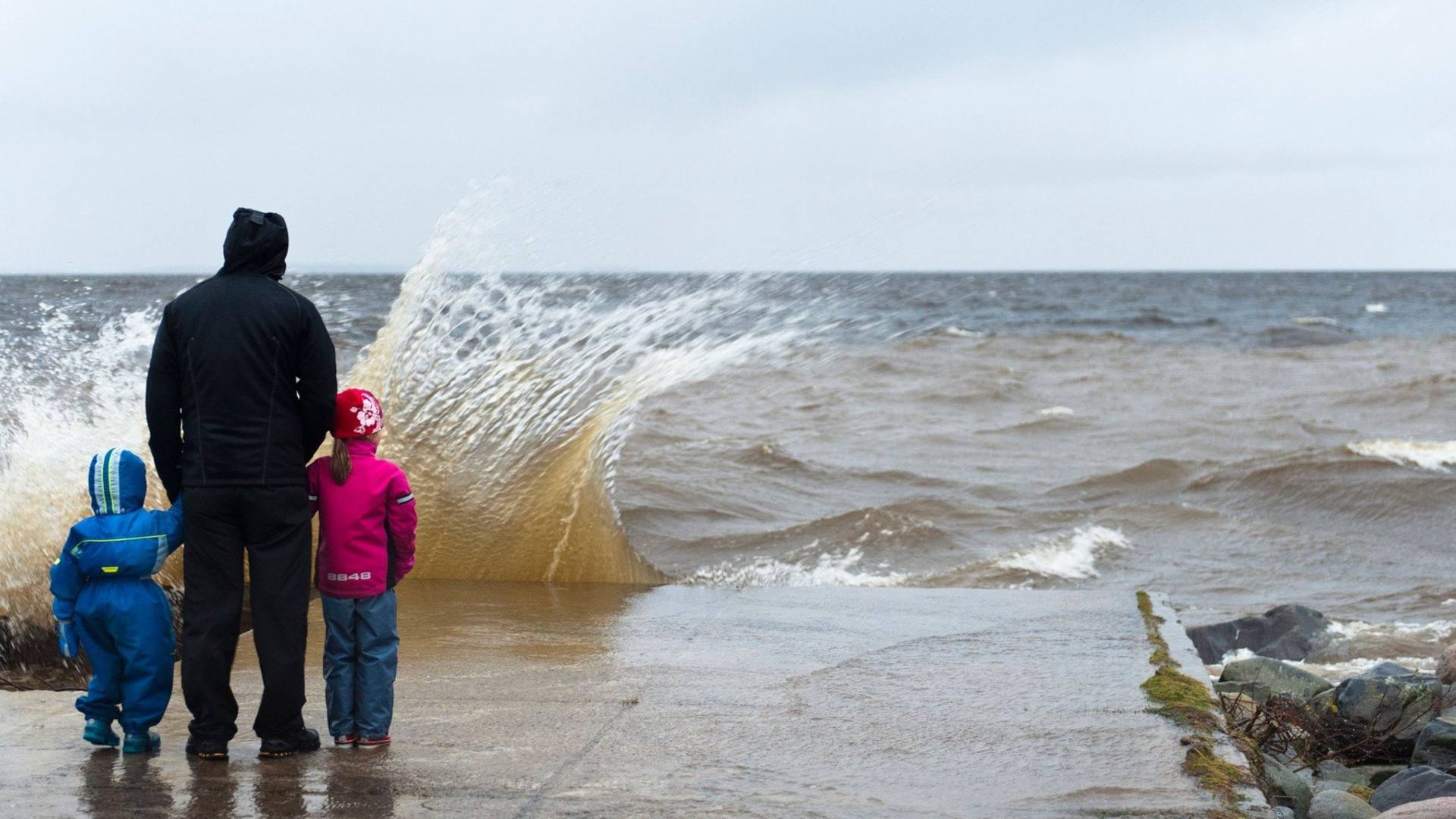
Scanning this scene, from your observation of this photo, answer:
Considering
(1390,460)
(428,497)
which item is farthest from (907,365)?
(428,497)

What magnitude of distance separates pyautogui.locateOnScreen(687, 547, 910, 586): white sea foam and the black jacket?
5921mm

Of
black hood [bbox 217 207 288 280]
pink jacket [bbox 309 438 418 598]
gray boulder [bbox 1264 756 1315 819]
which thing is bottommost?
gray boulder [bbox 1264 756 1315 819]

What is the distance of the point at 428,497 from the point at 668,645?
2607mm

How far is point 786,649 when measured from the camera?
6016 mm

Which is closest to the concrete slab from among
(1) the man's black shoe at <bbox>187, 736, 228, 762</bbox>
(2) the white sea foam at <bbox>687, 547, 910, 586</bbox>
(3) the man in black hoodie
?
(1) the man's black shoe at <bbox>187, 736, 228, 762</bbox>

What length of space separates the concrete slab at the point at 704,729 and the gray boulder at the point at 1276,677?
29.5 inches

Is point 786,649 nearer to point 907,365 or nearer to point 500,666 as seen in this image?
point 500,666

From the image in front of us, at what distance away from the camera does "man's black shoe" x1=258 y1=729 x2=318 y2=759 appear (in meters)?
4.25

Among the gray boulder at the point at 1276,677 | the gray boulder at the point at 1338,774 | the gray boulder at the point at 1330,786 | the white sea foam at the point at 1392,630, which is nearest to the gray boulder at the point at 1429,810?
the gray boulder at the point at 1330,786

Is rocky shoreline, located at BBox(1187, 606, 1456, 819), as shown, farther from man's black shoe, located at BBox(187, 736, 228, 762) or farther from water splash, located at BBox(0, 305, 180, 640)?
water splash, located at BBox(0, 305, 180, 640)

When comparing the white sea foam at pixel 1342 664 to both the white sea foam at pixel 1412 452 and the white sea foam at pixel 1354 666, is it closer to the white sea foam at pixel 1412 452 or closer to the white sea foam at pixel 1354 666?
the white sea foam at pixel 1354 666

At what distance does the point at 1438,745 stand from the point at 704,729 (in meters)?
3.21

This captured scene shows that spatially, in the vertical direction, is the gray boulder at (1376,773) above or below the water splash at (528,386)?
below

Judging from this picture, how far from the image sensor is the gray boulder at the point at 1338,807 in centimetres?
482
